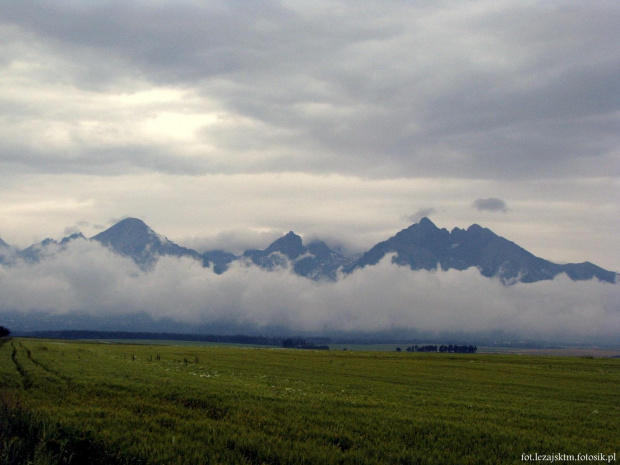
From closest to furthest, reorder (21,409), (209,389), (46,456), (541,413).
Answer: (46,456) < (21,409) < (541,413) < (209,389)

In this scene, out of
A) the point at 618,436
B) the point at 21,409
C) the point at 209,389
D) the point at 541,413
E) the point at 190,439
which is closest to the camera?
the point at 190,439

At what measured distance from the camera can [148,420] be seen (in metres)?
21.0

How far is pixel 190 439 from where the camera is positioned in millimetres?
18125

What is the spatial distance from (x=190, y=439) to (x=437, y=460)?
28.4 feet

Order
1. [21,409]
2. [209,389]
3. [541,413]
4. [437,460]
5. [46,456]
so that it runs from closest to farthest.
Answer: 1. [46,456]
2. [437,460]
3. [21,409]
4. [541,413]
5. [209,389]

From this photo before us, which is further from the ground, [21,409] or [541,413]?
[21,409]

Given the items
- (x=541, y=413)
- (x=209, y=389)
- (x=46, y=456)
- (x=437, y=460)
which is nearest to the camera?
(x=46, y=456)

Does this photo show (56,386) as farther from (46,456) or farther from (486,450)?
(486,450)

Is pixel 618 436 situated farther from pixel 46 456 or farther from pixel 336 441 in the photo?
pixel 46 456

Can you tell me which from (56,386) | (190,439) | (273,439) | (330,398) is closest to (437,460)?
(273,439)

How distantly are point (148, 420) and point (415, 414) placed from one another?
13.3m

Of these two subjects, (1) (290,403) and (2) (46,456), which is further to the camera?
(1) (290,403)

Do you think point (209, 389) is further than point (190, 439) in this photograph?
Yes

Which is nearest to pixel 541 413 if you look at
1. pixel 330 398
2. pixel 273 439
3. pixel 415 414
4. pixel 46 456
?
pixel 415 414
